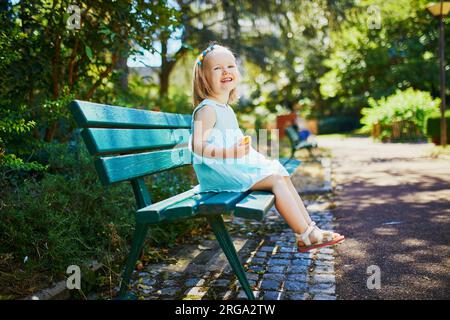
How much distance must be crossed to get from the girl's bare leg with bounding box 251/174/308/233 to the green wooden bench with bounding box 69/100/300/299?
67mm

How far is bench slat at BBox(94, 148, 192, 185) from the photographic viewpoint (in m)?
2.29

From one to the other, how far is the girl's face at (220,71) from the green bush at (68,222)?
1.18 m

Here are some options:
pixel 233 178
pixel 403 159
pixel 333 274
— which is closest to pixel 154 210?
pixel 233 178

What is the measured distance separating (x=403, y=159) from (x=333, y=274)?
7533 mm

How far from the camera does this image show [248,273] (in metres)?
3.00

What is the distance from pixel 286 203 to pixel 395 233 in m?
1.74

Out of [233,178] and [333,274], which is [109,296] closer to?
[233,178]

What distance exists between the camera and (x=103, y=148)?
2322 mm

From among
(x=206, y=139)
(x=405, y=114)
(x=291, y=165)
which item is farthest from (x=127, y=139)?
(x=405, y=114)

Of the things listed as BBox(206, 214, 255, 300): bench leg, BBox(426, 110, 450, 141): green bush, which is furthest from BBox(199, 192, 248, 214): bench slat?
BBox(426, 110, 450, 141): green bush

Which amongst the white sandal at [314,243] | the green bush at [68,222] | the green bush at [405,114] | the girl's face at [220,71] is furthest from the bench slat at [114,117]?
the green bush at [405,114]

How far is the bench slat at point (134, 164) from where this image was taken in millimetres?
2293

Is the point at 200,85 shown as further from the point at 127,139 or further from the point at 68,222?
the point at 68,222

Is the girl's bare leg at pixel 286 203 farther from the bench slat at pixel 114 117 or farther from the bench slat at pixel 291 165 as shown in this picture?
the bench slat at pixel 291 165
